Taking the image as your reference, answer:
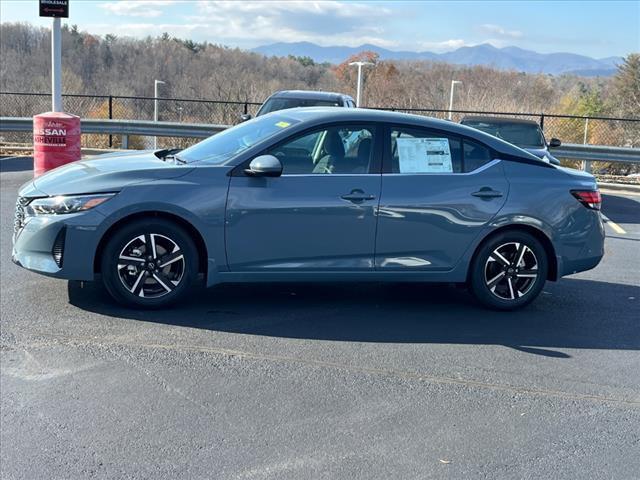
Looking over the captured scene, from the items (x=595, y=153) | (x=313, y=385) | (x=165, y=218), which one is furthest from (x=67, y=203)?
(x=595, y=153)

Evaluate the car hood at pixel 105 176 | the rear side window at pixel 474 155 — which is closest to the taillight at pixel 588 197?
the rear side window at pixel 474 155

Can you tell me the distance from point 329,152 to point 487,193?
4.42ft

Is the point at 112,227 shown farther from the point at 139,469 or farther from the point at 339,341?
the point at 139,469

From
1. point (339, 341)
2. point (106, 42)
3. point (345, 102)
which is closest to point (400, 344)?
point (339, 341)

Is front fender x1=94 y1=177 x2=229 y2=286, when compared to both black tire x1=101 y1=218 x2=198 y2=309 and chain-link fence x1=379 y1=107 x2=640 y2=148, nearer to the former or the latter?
black tire x1=101 y1=218 x2=198 y2=309

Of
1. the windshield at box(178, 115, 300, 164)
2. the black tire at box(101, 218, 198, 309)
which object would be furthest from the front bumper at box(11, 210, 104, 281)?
the windshield at box(178, 115, 300, 164)

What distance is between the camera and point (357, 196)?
18.9 ft

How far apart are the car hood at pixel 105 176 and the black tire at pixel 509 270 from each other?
2.53m

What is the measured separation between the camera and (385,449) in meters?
3.69

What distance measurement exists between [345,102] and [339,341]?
7.64m

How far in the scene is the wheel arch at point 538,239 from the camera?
20.0 ft

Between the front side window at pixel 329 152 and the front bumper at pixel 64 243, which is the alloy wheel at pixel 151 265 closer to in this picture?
the front bumper at pixel 64 243

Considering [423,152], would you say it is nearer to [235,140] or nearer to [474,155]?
[474,155]

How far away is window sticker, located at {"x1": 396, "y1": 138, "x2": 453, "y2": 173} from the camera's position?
598cm
